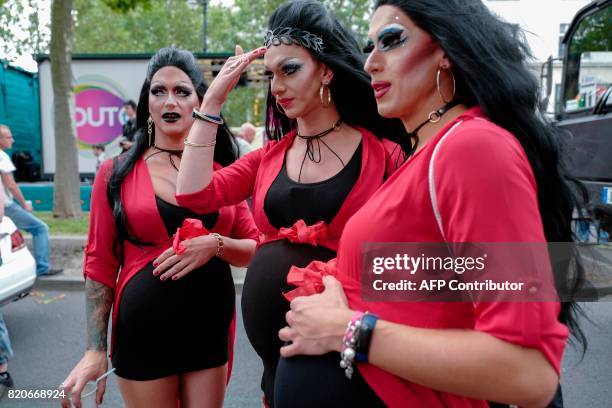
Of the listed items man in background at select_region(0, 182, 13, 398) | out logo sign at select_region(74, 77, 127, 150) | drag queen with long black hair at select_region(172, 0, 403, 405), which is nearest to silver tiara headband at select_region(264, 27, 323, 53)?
drag queen with long black hair at select_region(172, 0, 403, 405)

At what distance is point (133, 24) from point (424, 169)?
3363cm

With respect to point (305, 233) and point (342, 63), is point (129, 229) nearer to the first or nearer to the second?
point (305, 233)

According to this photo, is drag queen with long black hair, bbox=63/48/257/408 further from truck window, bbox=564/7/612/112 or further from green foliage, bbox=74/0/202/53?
green foliage, bbox=74/0/202/53

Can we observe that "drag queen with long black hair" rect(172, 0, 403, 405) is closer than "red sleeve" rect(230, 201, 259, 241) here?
Yes

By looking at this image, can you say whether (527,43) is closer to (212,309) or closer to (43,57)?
(212,309)

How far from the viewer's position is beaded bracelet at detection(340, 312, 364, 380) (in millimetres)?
1086

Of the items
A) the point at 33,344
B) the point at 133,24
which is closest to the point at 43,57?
the point at 33,344

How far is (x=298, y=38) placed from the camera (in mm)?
1878

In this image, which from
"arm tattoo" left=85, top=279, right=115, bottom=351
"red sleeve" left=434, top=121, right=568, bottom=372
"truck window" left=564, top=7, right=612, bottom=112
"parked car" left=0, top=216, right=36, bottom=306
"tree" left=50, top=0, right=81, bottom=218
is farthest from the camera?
"tree" left=50, top=0, right=81, bottom=218

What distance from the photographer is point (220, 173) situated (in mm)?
2057

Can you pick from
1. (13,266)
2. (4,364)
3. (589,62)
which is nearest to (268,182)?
(4,364)

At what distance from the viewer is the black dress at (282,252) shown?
69.3 inches

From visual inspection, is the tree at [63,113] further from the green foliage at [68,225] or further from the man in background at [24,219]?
the man in background at [24,219]

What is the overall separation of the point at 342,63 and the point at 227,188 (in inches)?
25.0
